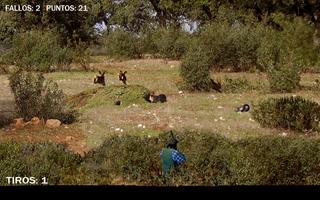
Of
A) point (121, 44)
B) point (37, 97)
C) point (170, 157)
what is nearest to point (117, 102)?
point (121, 44)

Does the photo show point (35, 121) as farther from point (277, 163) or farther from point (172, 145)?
point (277, 163)

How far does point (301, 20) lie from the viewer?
8711 mm

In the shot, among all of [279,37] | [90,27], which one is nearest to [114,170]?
[90,27]

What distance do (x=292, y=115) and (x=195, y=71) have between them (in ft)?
5.90

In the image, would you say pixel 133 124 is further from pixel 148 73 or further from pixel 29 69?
pixel 29 69

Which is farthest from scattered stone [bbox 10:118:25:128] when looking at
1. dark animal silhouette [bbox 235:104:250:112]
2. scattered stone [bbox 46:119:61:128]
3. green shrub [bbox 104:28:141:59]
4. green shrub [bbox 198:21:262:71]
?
dark animal silhouette [bbox 235:104:250:112]

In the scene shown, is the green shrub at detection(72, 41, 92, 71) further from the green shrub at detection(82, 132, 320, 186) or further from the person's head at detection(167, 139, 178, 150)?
the person's head at detection(167, 139, 178, 150)

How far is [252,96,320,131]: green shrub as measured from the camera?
337 inches

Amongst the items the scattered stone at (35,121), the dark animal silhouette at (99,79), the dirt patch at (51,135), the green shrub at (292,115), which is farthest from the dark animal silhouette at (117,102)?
the green shrub at (292,115)

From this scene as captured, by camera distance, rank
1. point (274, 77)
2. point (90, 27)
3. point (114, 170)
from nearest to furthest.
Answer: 1. point (114, 170)
2. point (90, 27)
3. point (274, 77)

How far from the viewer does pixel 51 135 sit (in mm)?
8211

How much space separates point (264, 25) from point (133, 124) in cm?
250

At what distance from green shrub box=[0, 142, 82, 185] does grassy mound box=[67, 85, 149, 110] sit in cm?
93

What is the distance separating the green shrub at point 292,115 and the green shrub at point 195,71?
1.30m
